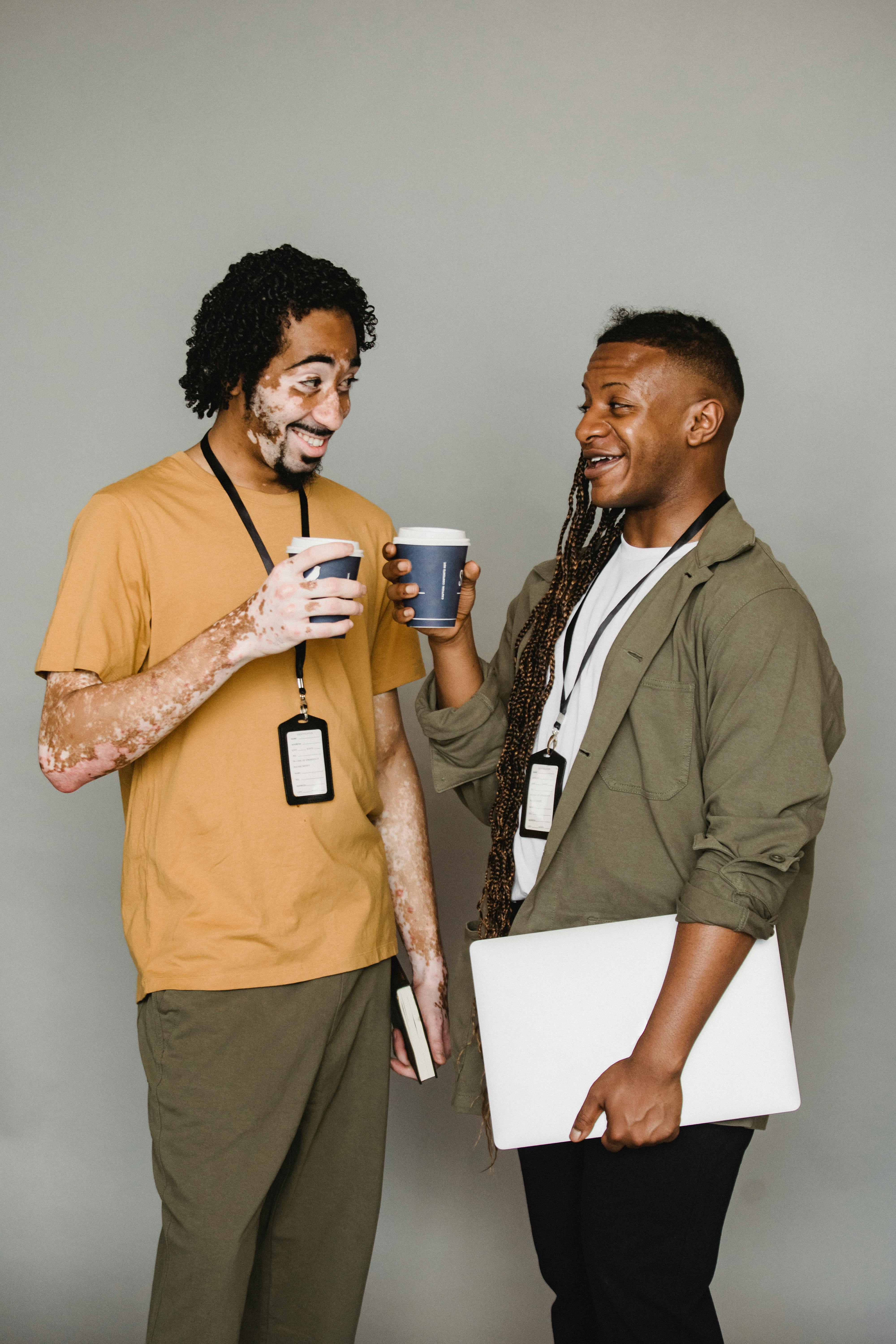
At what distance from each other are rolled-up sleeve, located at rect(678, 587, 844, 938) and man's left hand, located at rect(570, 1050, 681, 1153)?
0.22 meters

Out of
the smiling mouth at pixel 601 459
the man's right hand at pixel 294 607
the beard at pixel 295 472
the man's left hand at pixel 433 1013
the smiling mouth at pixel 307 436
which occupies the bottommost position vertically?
the man's left hand at pixel 433 1013

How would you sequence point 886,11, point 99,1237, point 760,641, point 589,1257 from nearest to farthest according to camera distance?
point 760,641, point 589,1257, point 886,11, point 99,1237

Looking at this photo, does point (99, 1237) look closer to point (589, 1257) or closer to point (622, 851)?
point (589, 1257)

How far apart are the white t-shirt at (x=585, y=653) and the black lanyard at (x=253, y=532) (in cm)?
42

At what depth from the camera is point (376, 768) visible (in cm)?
190

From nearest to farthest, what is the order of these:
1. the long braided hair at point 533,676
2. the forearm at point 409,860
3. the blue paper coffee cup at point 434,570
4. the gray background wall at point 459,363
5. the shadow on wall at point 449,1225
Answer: the blue paper coffee cup at point 434,570
the long braided hair at point 533,676
the forearm at point 409,860
the gray background wall at point 459,363
the shadow on wall at point 449,1225

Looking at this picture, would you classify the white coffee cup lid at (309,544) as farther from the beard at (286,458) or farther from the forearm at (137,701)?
the beard at (286,458)

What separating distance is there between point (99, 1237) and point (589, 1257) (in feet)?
5.51

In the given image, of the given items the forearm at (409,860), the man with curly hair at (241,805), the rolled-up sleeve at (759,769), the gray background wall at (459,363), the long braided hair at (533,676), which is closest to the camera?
the rolled-up sleeve at (759,769)

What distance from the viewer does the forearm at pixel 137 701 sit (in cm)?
149

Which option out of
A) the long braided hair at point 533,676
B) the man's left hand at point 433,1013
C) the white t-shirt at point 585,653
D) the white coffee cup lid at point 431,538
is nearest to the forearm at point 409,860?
the man's left hand at point 433,1013

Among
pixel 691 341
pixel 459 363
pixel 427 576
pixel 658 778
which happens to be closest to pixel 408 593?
pixel 427 576

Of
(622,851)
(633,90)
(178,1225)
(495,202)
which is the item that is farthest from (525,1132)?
(633,90)

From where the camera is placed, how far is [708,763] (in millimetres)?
1509
